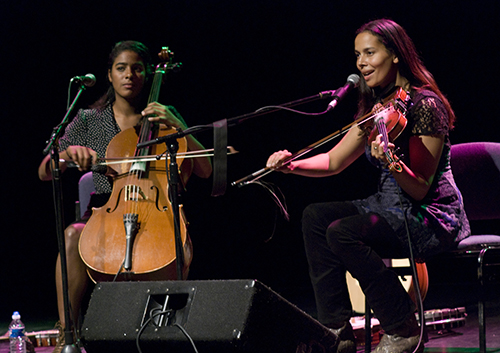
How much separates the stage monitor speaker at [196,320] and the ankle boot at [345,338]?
1.05ft

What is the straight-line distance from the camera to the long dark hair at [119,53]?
2533 mm

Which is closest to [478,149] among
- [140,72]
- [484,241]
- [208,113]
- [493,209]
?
[493,209]

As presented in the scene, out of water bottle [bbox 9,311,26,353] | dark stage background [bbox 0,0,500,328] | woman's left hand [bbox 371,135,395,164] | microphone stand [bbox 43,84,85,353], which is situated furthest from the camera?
dark stage background [bbox 0,0,500,328]

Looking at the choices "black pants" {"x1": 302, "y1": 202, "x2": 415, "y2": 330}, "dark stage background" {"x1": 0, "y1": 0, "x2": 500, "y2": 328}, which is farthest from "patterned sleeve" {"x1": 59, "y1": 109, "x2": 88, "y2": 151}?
"dark stage background" {"x1": 0, "y1": 0, "x2": 500, "y2": 328}

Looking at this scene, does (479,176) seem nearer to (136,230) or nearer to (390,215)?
(390,215)

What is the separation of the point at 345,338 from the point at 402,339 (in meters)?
0.19

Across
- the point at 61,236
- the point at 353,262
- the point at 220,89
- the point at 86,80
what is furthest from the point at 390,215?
the point at 220,89

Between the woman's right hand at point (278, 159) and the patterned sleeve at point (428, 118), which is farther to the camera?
the woman's right hand at point (278, 159)

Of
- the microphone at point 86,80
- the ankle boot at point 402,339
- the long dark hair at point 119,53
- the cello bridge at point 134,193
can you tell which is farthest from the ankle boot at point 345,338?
the long dark hair at point 119,53

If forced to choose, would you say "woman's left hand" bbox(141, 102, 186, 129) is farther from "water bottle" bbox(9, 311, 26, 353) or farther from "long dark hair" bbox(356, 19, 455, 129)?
"water bottle" bbox(9, 311, 26, 353)

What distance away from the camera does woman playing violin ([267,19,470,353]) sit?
5.47 ft

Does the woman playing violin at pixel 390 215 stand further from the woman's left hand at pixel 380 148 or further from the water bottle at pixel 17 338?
the water bottle at pixel 17 338

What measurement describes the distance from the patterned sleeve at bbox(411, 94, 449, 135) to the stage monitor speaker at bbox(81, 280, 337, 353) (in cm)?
73

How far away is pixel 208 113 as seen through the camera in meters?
3.88
